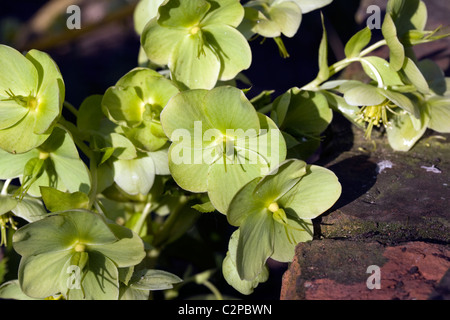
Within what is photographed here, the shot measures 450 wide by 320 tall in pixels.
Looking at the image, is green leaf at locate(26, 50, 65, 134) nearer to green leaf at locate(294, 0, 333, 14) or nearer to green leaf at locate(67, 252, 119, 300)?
green leaf at locate(67, 252, 119, 300)

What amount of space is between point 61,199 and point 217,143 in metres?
0.19

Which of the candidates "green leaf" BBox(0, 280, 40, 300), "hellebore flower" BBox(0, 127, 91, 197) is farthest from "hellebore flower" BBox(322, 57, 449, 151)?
"green leaf" BBox(0, 280, 40, 300)

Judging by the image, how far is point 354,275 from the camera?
1.66ft

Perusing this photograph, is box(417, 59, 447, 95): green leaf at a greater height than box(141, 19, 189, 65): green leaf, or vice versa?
box(141, 19, 189, 65): green leaf

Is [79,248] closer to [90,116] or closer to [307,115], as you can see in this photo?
[90,116]

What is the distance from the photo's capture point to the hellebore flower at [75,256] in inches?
20.6

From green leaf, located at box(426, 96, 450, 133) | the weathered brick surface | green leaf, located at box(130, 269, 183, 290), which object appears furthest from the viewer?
green leaf, located at box(426, 96, 450, 133)

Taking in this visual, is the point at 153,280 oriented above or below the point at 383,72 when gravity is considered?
below

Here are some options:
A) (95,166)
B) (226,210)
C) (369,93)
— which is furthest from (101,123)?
(369,93)

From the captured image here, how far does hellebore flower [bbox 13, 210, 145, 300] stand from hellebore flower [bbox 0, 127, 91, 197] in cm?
7

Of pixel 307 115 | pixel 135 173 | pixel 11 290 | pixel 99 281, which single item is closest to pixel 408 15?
pixel 307 115

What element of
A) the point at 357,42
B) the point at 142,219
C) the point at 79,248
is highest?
the point at 357,42

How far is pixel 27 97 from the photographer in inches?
22.9

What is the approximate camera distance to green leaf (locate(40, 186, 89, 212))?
546 millimetres
